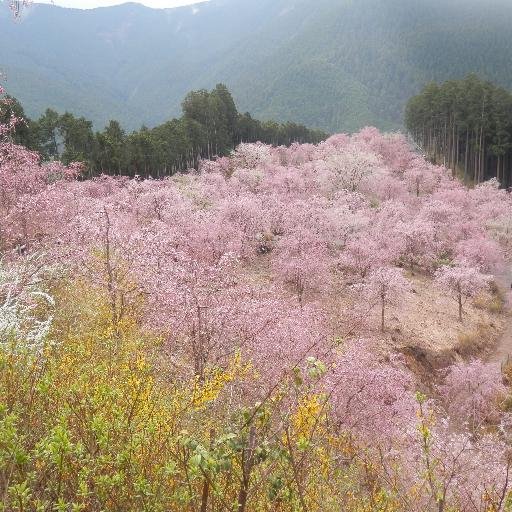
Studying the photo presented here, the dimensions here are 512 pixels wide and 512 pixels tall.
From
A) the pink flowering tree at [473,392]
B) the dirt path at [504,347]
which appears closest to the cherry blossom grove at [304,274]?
the pink flowering tree at [473,392]

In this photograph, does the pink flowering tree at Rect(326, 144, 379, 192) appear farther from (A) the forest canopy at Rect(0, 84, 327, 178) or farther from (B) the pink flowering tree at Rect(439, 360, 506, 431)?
(B) the pink flowering tree at Rect(439, 360, 506, 431)

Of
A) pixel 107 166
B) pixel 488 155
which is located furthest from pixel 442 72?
pixel 107 166

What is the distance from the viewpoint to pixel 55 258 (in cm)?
1703

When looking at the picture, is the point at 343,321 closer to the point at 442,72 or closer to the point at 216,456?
the point at 216,456

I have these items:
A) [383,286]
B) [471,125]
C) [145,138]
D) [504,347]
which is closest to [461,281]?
[504,347]

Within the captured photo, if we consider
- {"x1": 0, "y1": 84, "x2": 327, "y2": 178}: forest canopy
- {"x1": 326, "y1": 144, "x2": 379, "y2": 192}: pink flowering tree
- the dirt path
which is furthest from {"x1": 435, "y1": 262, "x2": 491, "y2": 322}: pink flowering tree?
{"x1": 0, "y1": 84, "x2": 327, "y2": 178}: forest canopy

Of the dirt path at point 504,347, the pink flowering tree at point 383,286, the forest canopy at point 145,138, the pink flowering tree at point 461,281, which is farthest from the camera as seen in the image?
the forest canopy at point 145,138

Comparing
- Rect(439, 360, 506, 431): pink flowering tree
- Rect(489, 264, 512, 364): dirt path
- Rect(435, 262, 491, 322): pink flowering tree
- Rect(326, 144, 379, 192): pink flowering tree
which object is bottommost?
Rect(489, 264, 512, 364): dirt path

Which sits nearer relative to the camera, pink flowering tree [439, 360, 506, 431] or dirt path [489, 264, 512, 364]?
pink flowering tree [439, 360, 506, 431]

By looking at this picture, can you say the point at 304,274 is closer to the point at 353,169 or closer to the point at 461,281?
the point at 461,281

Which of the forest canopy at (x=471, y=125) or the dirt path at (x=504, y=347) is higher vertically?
the forest canopy at (x=471, y=125)

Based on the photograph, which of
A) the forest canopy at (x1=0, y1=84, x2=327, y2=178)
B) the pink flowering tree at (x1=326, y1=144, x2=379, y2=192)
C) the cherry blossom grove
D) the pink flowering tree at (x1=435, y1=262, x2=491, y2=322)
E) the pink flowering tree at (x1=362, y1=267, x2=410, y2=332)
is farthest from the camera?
the pink flowering tree at (x1=326, y1=144, x2=379, y2=192)

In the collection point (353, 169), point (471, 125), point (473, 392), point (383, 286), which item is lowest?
point (473, 392)

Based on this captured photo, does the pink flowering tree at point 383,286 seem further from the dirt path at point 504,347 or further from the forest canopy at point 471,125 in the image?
the forest canopy at point 471,125
